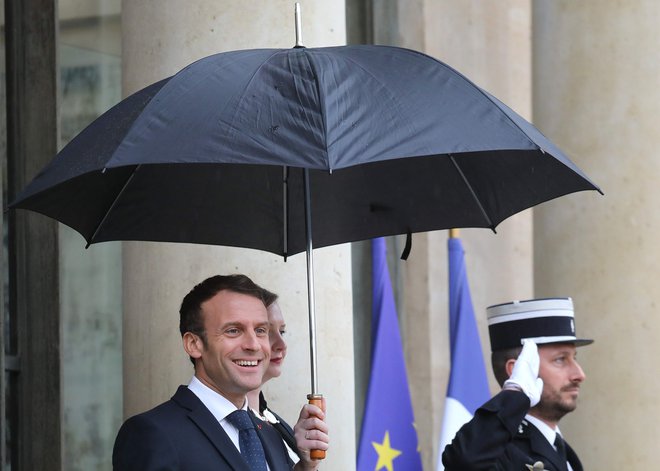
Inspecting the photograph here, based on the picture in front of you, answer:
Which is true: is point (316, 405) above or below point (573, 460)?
above

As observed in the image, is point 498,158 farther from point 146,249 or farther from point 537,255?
point 537,255

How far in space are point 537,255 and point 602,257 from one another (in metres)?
0.56

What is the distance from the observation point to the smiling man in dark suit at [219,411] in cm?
472

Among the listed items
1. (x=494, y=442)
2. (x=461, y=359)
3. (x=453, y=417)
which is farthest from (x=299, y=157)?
(x=461, y=359)

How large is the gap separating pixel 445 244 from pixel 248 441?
194 inches

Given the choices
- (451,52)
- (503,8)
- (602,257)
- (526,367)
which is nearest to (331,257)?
(526,367)

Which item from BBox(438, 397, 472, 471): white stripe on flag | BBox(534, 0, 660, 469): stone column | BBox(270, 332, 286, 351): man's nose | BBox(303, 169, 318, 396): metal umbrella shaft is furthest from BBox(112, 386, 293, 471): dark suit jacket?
BBox(534, 0, 660, 469): stone column

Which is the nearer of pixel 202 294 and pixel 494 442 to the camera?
pixel 202 294

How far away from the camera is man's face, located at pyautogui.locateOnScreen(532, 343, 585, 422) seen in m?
6.57

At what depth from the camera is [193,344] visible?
502cm

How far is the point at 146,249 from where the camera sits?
6152mm

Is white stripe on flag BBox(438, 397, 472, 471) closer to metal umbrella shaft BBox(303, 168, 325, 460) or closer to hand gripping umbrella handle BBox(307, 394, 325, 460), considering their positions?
metal umbrella shaft BBox(303, 168, 325, 460)

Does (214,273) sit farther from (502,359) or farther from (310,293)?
(502,359)

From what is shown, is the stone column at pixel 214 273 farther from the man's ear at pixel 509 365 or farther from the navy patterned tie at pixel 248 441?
the navy patterned tie at pixel 248 441
